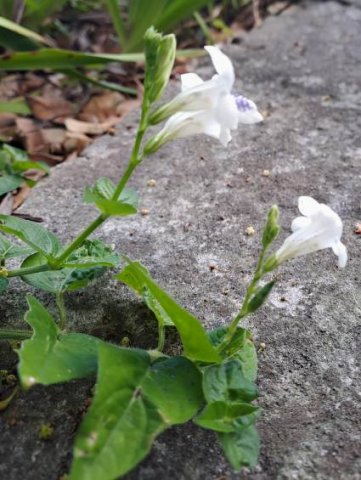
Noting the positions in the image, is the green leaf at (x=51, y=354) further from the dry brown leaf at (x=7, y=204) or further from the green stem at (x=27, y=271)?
the dry brown leaf at (x=7, y=204)

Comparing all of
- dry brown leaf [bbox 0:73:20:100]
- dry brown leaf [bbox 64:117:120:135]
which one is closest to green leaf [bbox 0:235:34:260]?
dry brown leaf [bbox 64:117:120:135]

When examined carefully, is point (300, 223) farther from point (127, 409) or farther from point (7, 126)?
point (7, 126)

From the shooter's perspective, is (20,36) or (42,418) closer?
(42,418)

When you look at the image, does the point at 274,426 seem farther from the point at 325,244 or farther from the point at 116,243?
the point at 116,243

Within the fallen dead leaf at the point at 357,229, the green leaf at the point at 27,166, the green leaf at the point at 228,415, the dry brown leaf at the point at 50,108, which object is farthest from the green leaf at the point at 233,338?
the dry brown leaf at the point at 50,108

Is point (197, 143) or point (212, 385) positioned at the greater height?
point (212, 385)

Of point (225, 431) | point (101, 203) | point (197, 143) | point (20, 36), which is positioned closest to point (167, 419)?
point (225, 431)
